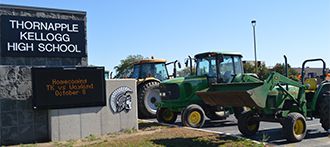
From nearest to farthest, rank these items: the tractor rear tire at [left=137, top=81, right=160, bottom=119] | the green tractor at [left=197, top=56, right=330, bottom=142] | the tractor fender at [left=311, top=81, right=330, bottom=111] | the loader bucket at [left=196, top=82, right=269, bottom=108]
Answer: the loader bucket at [left=196, top=82, right=269, bottom=108]
the green tractor at [left=197, top=56, right=330, bottom=142]
the tractor fender at [left=311, top=81, right=330, bottom=111]
the tractor rear tire at [left=137, top=81, right=160, bottom=119]

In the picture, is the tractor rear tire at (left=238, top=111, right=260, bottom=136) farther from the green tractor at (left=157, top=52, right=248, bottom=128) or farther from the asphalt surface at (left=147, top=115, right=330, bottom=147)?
the green tractor at (left=157, top=52, right=248, bottom=128)

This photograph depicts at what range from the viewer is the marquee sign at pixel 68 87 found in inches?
395

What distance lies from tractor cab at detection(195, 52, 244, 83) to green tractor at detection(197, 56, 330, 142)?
282 centimetres

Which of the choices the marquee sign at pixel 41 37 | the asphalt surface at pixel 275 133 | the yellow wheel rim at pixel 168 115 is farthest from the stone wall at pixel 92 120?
the asphalt surface at pixel 275 133

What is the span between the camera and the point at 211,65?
Result: 559 inches

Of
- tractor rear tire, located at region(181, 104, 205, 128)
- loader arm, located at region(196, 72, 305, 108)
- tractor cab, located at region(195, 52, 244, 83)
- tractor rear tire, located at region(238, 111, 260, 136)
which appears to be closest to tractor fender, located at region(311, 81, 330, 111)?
loader arm, located at region(196, 72, 305, 108)

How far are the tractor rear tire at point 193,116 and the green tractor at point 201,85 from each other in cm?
56

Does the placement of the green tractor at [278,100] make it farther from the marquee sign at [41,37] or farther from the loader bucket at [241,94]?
the marquee sign at [41,37]

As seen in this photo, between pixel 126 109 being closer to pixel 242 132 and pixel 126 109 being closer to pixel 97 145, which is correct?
pixel 97 145

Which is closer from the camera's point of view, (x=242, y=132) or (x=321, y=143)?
(x=321, y=143)

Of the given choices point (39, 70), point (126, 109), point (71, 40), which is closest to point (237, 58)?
point (126, 109)

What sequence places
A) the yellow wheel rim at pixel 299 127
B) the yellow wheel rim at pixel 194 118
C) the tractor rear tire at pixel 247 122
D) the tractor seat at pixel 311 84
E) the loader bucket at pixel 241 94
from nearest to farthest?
1. the loader bucket at pixel 241 94
2. the yellow wheel rim at pixel 299 127
3. the tractor rear tire at pixel 247 122
4. the tractor seat at pixel 311 84
5. the yellow wheel rim at pixel 194 118

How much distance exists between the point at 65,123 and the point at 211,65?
6.01 m

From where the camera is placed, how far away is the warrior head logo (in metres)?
11.3
